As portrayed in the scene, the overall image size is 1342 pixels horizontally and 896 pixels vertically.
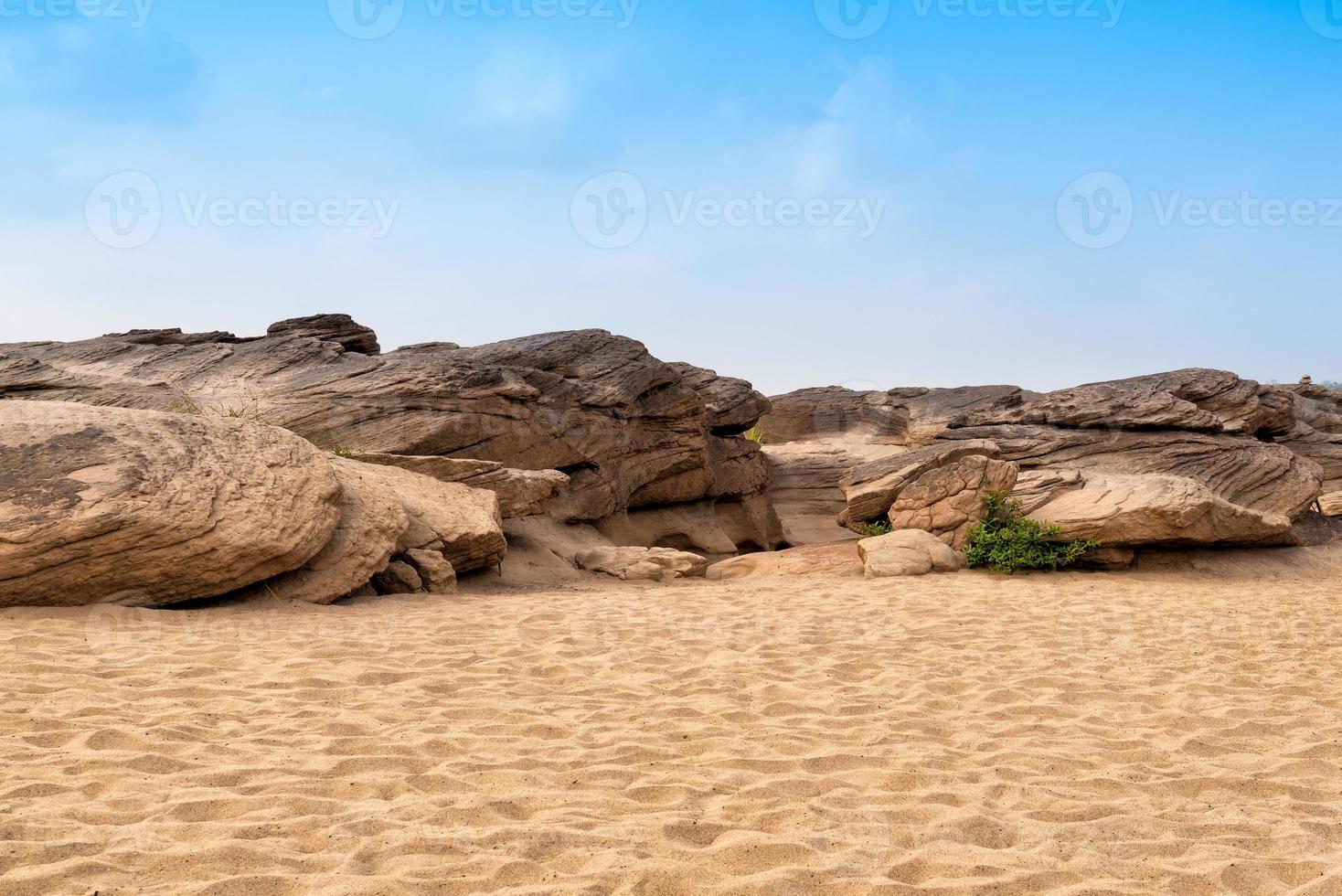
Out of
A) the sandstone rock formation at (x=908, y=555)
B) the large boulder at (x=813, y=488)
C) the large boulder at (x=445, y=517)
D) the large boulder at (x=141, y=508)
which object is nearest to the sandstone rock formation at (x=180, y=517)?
the large boulder at (x=141, y=508)

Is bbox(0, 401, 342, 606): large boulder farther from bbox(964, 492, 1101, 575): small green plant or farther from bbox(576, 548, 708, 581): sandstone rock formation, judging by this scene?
bbox(964, 492, 1101, 575): small green plant

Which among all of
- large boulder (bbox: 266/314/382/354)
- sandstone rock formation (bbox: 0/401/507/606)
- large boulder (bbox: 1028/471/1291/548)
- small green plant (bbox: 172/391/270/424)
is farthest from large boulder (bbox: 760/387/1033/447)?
sandstone rock formation (bbox: 0/401/507/606)

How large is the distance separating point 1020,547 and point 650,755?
10.00m

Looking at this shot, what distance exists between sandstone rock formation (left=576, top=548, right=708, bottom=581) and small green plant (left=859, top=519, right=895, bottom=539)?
279 centimetres

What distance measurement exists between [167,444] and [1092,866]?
8.88 metres

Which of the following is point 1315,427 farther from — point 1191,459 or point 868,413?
point 868,413

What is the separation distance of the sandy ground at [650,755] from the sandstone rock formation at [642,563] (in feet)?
→ 15.4

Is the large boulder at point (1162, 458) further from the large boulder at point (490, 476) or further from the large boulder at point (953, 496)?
the large boulder at point (490, 476)

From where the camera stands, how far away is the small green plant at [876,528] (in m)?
15.6

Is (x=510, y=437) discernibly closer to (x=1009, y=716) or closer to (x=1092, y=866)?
(x=1009, y=716)

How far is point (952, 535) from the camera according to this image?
14734 millimetres

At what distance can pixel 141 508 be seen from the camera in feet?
28.1

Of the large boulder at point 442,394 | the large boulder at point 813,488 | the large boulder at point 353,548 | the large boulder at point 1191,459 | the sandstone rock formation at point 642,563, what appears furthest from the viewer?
the large boulder at point 813,488

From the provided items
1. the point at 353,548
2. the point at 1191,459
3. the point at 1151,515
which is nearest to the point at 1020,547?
the point at 1151,515
